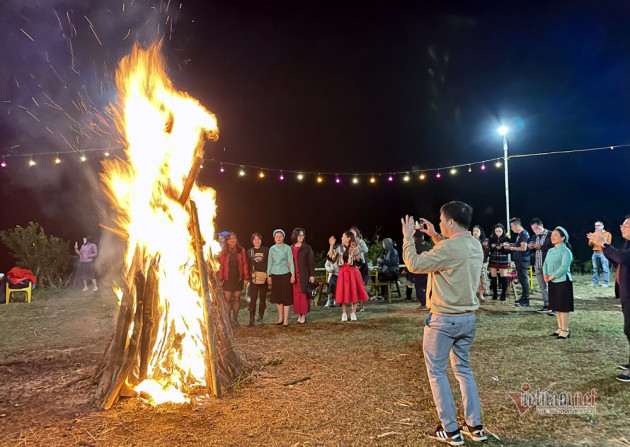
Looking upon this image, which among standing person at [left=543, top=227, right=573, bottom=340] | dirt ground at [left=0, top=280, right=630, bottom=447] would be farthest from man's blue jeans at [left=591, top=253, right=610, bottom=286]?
standing person at [left=543, top=227, right=573, bottom=340]

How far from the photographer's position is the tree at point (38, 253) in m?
17.2

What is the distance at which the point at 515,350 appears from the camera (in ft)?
21.9

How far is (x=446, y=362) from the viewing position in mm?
3691

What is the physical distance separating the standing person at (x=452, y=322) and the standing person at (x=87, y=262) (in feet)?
50.5

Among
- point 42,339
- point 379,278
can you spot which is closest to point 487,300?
point 379,278

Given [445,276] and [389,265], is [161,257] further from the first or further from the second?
[389,265]

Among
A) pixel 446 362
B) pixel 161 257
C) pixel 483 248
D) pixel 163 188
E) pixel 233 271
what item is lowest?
→ pixel 446 362

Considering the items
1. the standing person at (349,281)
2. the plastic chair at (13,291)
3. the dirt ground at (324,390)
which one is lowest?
the dirt ground at (324,390)

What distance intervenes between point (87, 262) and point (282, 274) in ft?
34.9

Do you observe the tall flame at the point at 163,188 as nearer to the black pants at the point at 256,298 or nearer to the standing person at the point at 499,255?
the black pants at the point at 256,298

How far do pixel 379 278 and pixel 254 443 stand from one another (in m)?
10.1

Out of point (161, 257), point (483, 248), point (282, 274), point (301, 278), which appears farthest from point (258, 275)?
point (483, 248)

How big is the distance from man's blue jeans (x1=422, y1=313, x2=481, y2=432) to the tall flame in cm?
301

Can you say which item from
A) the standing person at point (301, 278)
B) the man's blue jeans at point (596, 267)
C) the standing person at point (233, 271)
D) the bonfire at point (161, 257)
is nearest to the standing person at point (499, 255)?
the man's blue jeans at point (596, 267)
